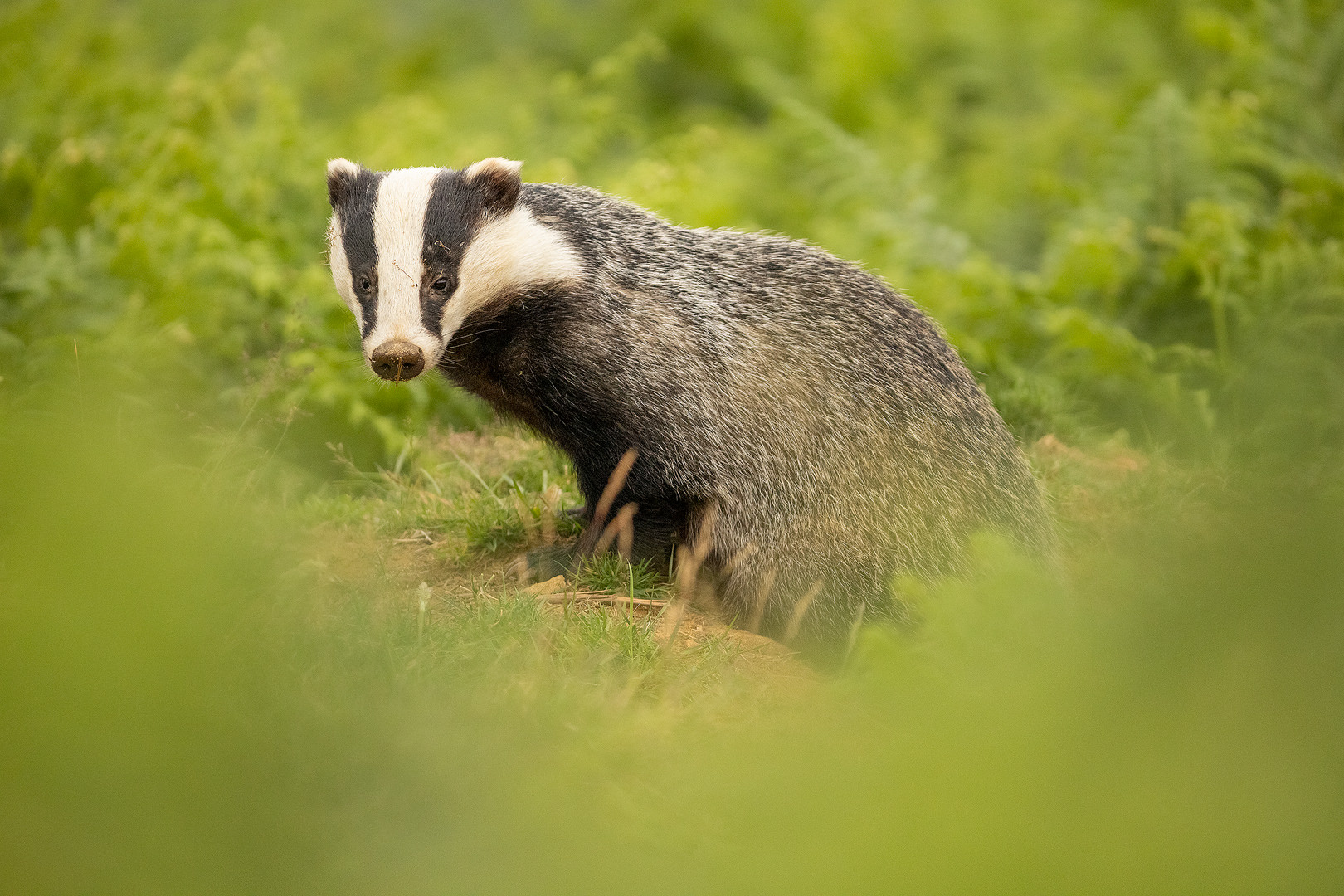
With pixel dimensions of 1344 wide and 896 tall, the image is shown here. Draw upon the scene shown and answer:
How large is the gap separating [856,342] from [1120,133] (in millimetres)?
4839

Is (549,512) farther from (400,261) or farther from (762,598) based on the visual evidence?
(400,261)

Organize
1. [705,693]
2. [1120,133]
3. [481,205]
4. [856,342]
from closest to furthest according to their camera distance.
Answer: [705,693]
[481,205]
[856,342]
[1120,133]

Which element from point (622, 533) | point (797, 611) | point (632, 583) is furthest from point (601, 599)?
point (797, 611)

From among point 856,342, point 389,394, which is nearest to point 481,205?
point 856,342

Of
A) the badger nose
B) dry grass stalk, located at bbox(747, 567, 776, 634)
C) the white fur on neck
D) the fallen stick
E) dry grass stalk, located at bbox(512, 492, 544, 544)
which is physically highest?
the white fur on neck

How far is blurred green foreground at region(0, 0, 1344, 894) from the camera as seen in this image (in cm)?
198

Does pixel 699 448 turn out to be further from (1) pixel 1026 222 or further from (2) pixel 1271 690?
(1) pixel 1026 222

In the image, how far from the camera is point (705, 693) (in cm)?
354

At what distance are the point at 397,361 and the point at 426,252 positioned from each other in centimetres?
45

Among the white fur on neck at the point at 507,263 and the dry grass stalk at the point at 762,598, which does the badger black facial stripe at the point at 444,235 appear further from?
the dry grass stalk at the point at 762,598

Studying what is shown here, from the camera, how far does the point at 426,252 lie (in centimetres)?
425

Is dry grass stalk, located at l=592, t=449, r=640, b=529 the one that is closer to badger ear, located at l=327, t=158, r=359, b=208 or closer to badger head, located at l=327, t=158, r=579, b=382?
badger head, located at l=327, t=158, r=579, b=382

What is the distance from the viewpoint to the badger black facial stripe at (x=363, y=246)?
423 centimetres

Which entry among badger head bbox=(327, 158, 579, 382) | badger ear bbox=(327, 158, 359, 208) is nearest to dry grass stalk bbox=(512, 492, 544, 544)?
badger head bbox=(327, 158, 579, 382)
